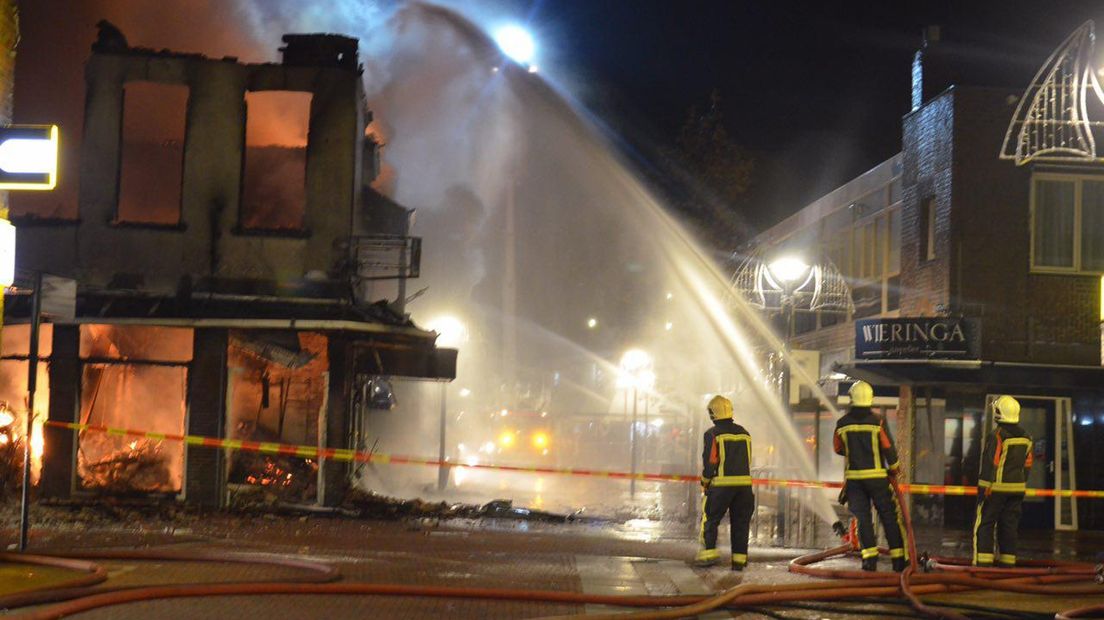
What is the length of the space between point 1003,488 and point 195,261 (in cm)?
1181

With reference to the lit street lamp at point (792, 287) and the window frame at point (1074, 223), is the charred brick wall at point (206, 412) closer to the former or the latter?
the lit street lamp at point (792, 287)

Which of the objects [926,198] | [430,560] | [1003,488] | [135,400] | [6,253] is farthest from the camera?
[926,198]

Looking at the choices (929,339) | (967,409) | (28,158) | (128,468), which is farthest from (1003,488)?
(128,468)

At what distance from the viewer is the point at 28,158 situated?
30.9ft

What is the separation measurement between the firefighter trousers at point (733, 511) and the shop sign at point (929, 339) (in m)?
7.90

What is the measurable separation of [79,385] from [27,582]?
29.2 ft

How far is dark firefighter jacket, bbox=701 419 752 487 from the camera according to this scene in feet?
35.2

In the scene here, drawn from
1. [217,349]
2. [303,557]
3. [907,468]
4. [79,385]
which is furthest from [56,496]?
[907,468]

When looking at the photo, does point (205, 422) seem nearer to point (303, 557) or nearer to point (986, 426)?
point (303, 557)

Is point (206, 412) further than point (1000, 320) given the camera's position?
No

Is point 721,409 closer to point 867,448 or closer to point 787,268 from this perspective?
point 867,448

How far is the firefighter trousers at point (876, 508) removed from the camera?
10.3m

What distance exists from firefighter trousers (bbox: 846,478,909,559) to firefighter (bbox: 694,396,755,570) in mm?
926

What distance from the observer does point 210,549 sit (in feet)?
39.0
